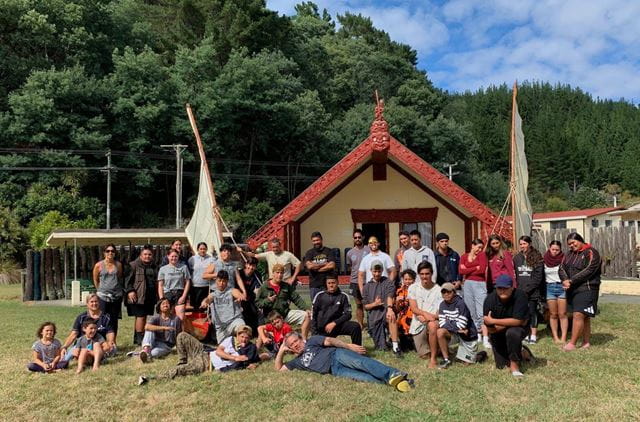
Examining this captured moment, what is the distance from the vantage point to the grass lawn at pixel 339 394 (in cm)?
548

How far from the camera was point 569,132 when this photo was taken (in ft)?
273

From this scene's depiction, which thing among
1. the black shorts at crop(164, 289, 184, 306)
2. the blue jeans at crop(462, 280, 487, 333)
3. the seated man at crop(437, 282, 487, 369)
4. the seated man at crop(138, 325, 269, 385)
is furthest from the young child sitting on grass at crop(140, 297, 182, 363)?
the blue jeans at crop(462, 280, 487, 333)

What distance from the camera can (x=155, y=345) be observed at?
789cm

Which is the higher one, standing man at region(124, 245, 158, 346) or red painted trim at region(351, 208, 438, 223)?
red painted trim at region(351, 208, 438, 223)

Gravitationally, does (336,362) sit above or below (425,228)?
below

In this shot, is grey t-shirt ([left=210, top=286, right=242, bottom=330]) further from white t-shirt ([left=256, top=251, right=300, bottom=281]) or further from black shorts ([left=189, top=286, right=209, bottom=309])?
white t-shirt ([left=256, top=251, right=300, bottom=281])

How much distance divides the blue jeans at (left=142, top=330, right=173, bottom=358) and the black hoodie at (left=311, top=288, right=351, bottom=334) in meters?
2.07

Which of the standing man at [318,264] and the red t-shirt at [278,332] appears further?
the standing man at [318,264]

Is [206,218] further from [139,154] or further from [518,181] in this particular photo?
[139,154]

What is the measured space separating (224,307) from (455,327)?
10.2ft

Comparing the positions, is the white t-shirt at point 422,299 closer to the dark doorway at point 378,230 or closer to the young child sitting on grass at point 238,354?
the young child sitting on grass at point 238,354

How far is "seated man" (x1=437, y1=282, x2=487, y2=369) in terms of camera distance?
6.91m

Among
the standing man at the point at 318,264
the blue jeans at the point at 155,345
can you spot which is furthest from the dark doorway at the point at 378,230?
the blue jeans at the point at 155,345

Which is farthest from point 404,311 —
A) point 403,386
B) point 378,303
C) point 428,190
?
point 428,190
